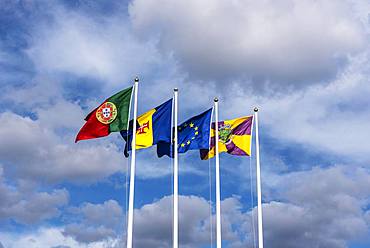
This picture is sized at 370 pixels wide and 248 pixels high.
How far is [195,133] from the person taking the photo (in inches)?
2064

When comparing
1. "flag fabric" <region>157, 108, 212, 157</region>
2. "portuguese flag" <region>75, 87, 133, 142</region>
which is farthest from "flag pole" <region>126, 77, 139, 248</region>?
"flag fabric" <region>157, 108, 212, 157</region>

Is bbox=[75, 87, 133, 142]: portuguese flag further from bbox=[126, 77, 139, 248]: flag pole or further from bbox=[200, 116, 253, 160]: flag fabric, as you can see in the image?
bbox=[200, 116, 253, 160]: flag fabric

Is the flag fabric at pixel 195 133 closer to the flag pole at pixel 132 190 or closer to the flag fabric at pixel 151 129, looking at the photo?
the flag fabric at pixel 151 129

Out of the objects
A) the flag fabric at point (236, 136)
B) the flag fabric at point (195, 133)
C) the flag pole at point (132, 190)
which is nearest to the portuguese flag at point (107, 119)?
the flag pole at point (132, 190)

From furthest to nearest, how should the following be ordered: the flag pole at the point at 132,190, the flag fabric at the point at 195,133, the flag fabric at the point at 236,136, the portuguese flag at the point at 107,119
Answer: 1. the flag fabric at the point at 236,136
2. the flag fabric at the point at 195,133
3. the portuguese flag at the point at 107,119
4. the flag pole at the point at 132,190

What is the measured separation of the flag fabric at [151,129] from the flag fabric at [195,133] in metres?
1.41

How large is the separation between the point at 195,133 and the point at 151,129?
407 cm

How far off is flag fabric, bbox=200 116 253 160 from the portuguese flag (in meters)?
8.51

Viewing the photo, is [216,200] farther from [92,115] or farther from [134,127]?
[92,115]

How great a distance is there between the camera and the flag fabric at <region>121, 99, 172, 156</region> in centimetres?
5122

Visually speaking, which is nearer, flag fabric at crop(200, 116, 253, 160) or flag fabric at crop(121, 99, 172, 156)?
flag fabric at crop(121, 99, 172, 156)

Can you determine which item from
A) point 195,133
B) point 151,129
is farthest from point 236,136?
point 151,129

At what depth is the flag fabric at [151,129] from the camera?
51.2m

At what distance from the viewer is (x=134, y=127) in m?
49.9
